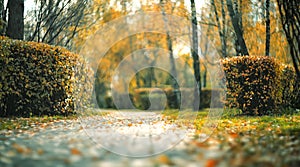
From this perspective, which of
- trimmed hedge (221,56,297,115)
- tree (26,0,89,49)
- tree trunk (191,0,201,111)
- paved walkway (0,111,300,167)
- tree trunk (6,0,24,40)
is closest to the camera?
paved walkway (0,111,300,167)

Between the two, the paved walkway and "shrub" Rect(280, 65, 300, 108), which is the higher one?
"shrub" Rect(280, 65, 300, 108)

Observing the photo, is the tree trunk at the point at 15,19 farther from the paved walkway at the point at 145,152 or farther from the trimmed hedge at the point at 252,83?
the trimmed hedge at the point at 252,83

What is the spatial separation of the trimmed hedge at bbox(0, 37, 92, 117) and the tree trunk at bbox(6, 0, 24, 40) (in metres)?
1.53

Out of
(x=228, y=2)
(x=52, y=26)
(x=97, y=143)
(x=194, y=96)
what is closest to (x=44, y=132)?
(x=97, y=143)

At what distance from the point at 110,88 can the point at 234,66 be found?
19718mm

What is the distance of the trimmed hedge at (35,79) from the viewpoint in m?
8.87

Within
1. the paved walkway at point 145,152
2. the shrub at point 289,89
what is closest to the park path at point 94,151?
the paved walkway at point 145,152

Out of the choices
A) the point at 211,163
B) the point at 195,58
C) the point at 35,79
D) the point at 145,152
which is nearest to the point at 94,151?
the point at 145,152

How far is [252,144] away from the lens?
448 cm

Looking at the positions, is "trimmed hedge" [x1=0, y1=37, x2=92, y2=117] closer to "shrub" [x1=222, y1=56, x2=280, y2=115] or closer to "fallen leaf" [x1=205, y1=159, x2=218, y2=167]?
"shrub" [x1=222, y1=56, x2=280, y2=115]

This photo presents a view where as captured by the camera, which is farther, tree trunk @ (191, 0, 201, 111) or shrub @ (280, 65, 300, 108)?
tree trunk @ (191, 0, 201, 111)

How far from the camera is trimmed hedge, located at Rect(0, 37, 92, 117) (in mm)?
8867

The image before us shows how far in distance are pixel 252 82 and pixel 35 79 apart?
19.8 feet

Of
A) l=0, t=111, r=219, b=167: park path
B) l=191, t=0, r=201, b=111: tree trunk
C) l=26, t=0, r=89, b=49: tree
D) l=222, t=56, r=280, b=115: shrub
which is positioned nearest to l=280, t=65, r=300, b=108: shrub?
l=222, t=56, r=280, b=115: shrub
